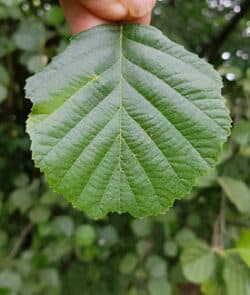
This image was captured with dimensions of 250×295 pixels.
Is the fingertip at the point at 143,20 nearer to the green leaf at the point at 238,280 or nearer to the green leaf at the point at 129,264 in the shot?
the green leaf at the point at 238,280

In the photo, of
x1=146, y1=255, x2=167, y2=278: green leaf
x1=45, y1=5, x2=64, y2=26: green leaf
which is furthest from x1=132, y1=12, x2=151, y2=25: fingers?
x1=146, y1=255, x2=167, y2=278: green leaf

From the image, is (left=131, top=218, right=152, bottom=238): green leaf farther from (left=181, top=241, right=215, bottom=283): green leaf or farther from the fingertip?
the fingertip

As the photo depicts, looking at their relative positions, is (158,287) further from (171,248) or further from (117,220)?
(117,220)

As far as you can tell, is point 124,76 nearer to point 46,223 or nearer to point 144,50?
point 144,50

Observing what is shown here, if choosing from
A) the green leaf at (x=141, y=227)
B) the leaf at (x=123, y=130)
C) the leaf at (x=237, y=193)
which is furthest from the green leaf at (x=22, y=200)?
the leaf at (x=123, y=130)

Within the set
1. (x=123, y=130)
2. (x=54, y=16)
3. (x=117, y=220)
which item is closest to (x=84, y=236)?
(x=117, y=220)

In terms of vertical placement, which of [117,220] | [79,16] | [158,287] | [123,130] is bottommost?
[158,287]
